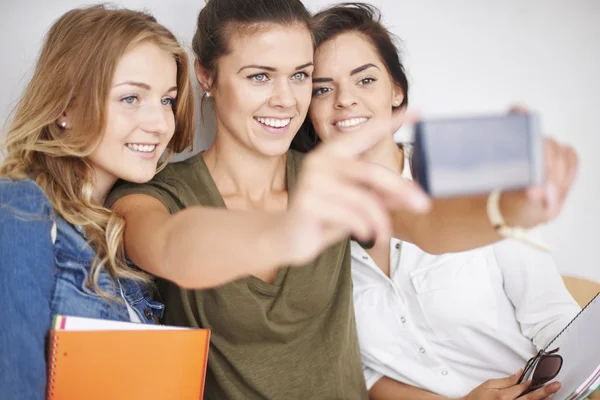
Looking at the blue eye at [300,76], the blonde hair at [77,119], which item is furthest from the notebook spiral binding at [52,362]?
the blue eye at [300,76]

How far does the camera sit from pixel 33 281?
1.10m

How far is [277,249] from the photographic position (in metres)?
0.70

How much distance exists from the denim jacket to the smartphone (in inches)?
27.8

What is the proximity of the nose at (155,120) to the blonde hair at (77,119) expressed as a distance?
0.08m

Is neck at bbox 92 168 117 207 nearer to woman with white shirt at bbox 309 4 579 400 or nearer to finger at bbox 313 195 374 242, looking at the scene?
woman with white shirt at bbox 309 4 579 400

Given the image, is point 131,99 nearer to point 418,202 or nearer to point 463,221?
point 463,221

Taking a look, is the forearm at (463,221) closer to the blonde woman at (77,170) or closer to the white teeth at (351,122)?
the white teeth at (351,122)

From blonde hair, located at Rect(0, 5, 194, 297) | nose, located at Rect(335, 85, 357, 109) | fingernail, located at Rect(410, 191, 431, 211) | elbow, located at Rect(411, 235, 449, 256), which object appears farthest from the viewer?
nose, located at Rect(335, 85, 357, 109)

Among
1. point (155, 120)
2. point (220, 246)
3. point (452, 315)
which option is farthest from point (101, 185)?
point (452, 315)

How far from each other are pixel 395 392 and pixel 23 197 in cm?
93

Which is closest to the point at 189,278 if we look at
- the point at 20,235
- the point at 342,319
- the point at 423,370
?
the point at 20,235

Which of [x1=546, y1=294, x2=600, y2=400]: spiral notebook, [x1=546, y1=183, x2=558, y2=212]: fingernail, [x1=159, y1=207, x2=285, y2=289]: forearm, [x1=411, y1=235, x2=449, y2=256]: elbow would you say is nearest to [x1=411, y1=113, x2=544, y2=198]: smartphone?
[x1=546, y1=183, x2=558, y2=212]: fingernail

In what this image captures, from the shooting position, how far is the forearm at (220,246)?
72cm

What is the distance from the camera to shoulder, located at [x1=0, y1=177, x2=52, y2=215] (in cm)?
111
